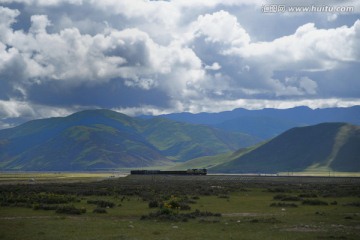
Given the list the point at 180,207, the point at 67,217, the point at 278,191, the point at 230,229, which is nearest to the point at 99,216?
the point at 67,217

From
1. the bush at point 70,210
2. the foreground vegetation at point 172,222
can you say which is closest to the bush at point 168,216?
the foreground vegetation at point 172,222

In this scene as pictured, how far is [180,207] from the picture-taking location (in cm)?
5225

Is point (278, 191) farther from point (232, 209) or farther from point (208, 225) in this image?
point (208, 225)

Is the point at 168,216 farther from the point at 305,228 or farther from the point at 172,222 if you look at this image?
the point at 305,228

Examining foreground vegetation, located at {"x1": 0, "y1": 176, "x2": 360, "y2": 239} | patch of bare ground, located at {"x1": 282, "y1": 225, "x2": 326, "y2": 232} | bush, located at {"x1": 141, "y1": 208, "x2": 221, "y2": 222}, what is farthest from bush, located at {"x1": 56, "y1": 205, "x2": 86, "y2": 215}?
patch of bare ground, located at {"x1": 282, "y1": 225, "x2": 326, "y2": 232}

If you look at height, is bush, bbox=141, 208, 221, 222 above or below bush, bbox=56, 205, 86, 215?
below

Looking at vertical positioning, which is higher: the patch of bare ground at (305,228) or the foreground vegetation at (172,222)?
the foreground vegetation at (172,222)

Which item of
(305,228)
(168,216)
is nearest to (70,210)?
(168,216)

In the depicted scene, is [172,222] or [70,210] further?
[70,210]

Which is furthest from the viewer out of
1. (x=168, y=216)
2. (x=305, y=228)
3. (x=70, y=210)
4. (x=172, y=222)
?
(x=70, y=210)

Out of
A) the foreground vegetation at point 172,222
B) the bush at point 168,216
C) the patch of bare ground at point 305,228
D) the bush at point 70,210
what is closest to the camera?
the foreground vegetation at point 172,222

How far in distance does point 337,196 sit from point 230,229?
155 feet

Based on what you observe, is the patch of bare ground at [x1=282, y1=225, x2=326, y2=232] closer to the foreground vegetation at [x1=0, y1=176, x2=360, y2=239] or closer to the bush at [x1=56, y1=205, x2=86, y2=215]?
the foreground vegetation at [x1=0, y1=176, x2=360, y2=239]

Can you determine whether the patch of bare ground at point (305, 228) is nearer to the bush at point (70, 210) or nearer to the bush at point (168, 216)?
the bush at point (168, 216)
